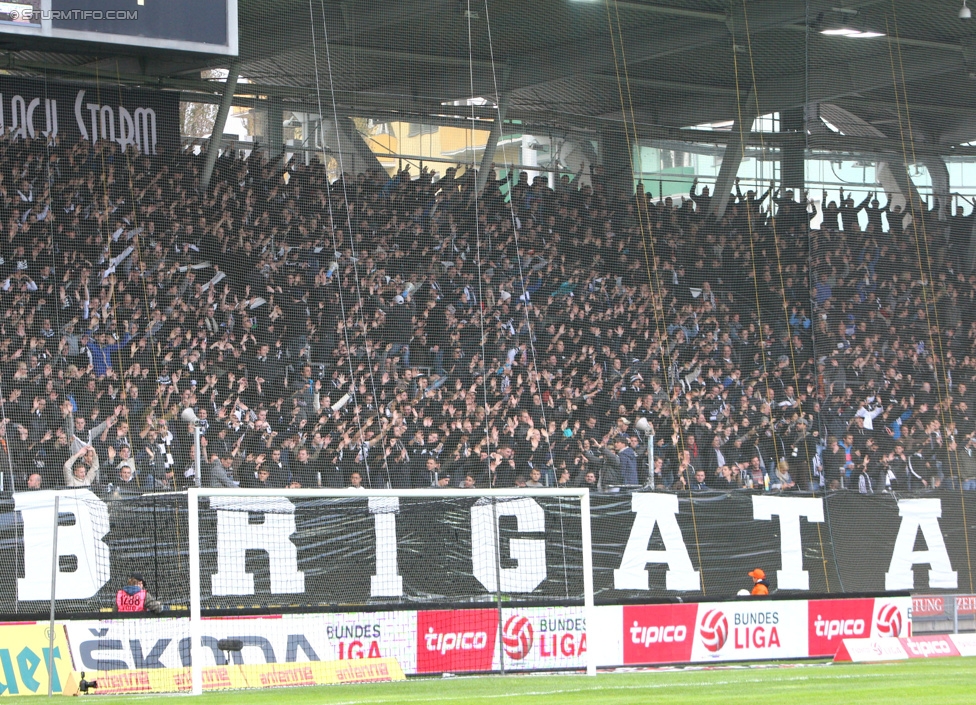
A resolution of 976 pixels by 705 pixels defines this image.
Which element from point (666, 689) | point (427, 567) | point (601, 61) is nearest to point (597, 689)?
point (666, 689)

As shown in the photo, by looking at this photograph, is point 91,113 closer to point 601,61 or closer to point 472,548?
point 601,61

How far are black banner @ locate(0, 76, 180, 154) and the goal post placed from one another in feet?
22.0

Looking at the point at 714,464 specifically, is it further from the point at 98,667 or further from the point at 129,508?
the point at 98,667

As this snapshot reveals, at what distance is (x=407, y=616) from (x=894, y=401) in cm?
1077

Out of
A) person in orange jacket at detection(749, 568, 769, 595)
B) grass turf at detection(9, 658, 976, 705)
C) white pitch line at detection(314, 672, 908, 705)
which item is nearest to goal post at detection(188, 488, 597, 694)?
grass turf at detection(9, 658, 976, 705)

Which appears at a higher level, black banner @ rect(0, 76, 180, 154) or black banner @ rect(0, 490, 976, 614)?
black banner @ rect(0, 76, 180, 154)

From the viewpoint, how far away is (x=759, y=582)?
16.7m

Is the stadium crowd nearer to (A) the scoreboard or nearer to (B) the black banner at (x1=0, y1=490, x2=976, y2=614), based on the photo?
(B) the black banner at (x1=0, y1=490, x2=976, y2=614)

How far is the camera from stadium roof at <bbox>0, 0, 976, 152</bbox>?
19.9 metres

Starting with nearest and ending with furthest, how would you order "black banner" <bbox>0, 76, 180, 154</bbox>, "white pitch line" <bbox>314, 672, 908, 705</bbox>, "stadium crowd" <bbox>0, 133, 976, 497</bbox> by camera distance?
"white pitch line" <bbox>314, 672, 908, 705</bbox> < "stadium crowd" <bbox>0, 133, 976, 497</bbox> < "black banner" <bbox>0, 76, 180, 154</bbox>

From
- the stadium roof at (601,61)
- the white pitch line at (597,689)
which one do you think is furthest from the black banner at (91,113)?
the white pitch line at (597,689)

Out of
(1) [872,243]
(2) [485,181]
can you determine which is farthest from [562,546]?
(1) [872,243]

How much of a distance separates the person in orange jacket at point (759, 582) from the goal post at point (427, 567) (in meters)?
2.26

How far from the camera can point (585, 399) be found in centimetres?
1986
